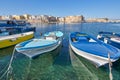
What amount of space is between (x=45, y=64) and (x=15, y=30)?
24.6 metres

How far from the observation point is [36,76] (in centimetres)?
1010

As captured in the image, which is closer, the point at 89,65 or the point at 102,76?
the point at 102,76

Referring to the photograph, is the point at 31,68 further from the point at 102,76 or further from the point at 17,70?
the point at 102,76

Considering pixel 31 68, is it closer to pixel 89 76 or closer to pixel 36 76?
pixel 36 76

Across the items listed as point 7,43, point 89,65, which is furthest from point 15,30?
point 89,65

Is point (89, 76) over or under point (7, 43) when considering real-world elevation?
under

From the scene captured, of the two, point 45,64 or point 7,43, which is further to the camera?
point 7,43

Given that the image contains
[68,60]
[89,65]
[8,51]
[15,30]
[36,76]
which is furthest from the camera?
[15,30]

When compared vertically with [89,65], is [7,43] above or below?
above

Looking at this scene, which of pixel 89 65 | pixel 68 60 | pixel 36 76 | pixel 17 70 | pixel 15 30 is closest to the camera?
pixel 36 76

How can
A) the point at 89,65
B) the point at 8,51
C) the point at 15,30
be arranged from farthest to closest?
the point at 15,30, the point at 8,51, the point at 89,65

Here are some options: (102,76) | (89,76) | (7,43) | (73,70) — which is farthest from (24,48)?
(7,43)

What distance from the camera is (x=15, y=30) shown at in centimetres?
3491

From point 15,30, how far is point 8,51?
18.5 meters
